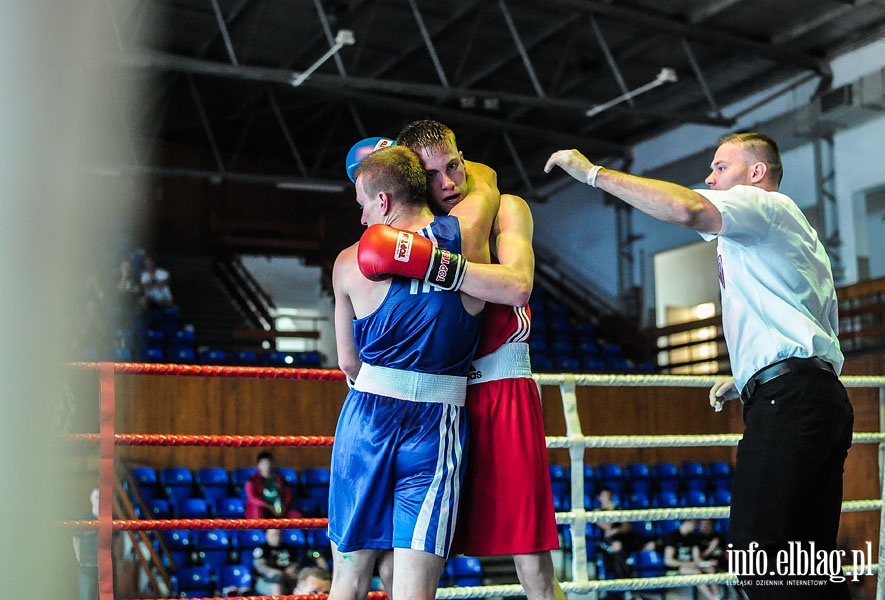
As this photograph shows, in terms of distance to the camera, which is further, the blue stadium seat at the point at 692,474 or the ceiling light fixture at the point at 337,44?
the blue stadium seat at the point at 692,474

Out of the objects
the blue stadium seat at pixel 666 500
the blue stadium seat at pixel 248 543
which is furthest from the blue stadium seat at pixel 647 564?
the blue stadium seat at pixel 248 543

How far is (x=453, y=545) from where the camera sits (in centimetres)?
225

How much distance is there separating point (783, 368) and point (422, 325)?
2.74 ft

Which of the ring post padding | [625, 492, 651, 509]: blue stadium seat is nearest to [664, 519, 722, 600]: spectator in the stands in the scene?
[625, 492, 651, 509]: blue stadium seat

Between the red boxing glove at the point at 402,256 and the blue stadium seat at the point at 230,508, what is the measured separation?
6746 mm

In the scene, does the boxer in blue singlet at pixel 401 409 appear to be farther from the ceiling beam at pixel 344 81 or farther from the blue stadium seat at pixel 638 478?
the ceiling beam at pixel 344 81

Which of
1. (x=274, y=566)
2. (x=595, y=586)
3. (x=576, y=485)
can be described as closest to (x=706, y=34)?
(x=274, y=566)

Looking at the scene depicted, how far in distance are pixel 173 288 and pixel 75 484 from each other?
1478 cm

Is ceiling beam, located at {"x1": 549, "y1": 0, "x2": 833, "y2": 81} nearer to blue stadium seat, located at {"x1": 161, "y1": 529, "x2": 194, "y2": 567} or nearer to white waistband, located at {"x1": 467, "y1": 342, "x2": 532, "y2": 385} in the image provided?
blue stadium seat, located at {"x1": 161, "y1": 529, "x2": 194, "y2": 567}

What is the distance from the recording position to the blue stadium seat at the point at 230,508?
8.35 meters

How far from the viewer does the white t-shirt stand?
A: 6.95ft

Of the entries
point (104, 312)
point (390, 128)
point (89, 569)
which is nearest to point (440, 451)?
point (104, 312)

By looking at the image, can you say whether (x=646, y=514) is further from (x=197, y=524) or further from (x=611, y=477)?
(x=611, y=477)

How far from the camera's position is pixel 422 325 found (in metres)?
2.09
